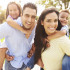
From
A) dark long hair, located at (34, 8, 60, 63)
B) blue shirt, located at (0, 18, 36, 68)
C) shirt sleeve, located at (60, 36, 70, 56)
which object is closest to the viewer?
shirt sleeve, located at (60, 36, 70, 56)

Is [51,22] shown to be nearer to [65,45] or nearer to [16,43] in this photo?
[65,45]

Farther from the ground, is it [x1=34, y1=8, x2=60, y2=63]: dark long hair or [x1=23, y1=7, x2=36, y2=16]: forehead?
[x1=23, y1=7, x2=36, y2=16]: forehead

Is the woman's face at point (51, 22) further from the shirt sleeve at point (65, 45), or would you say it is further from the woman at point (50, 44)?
the shirt sleeve at point (65, 45)

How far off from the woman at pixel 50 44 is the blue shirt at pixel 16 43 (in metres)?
0.26

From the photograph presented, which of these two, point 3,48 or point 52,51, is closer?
point 52,51

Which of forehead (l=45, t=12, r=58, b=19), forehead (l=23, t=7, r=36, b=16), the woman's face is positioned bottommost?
the woman's face

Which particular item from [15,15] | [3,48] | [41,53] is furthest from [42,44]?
[15,15]

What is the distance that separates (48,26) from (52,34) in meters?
0.14

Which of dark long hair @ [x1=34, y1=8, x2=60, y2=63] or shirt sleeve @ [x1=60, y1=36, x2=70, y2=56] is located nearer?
shirt sleeve @ [x1=60, y1=36, x2=70, y2=56]

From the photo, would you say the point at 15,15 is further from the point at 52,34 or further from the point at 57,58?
the point at 57,58

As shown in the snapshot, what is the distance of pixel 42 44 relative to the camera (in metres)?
3.15

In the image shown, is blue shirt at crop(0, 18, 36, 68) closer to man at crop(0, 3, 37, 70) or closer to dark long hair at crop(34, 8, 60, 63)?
man at crop(0, 3, 37, 70)

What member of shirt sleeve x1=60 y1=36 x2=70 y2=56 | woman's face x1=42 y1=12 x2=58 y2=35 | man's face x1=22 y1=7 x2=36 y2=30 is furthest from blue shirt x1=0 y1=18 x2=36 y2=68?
shirt sleeve x1=60 y1=36 x2=70 y2=56

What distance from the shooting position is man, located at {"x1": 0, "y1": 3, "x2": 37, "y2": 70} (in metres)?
3.26
